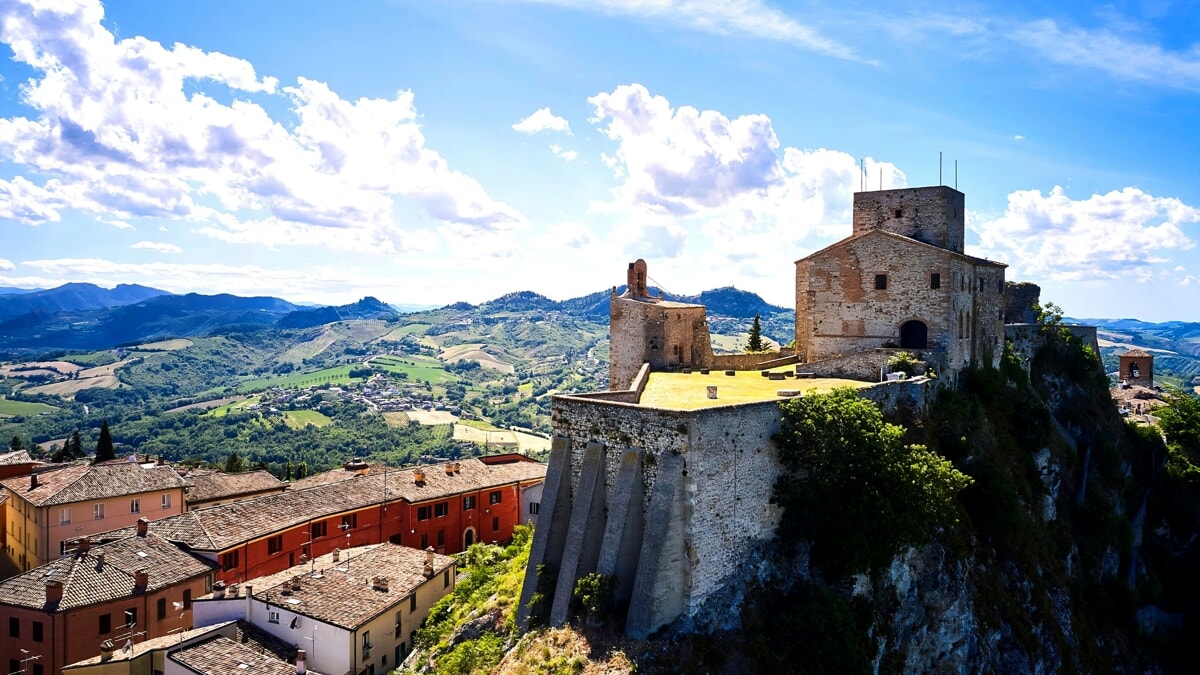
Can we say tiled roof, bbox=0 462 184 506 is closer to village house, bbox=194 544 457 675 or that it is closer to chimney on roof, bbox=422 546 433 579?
village house, bbox=194 544 457 675

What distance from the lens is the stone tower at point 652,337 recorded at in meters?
44.6

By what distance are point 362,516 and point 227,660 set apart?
65.4 ft

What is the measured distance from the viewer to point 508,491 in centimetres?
6084

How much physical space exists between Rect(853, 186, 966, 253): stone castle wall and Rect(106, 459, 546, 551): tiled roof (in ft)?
105

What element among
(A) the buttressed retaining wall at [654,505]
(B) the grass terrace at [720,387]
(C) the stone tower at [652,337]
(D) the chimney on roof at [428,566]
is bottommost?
(D) the chimney on roof at [428,566]

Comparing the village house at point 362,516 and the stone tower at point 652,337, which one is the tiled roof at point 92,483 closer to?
the village house at point 362,516

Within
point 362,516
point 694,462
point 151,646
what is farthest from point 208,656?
point 694,462

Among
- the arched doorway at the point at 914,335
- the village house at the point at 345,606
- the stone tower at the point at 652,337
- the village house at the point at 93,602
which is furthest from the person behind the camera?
the stone tower at the point at 652,337

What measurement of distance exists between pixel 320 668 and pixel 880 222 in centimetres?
3906

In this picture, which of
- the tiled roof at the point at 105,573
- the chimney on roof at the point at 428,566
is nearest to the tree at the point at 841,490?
the chimney on roof at the point at 428,566

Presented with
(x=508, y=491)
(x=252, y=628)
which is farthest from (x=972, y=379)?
(x=252, y=628)

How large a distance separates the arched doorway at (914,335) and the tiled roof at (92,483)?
2023 inches

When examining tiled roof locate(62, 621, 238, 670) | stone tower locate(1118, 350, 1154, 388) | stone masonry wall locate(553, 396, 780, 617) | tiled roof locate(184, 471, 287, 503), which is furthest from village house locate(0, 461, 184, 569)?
stone tower locate(1118, 350, 1154, 388)

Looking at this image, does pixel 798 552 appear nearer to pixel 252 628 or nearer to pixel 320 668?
pixel 320 668
